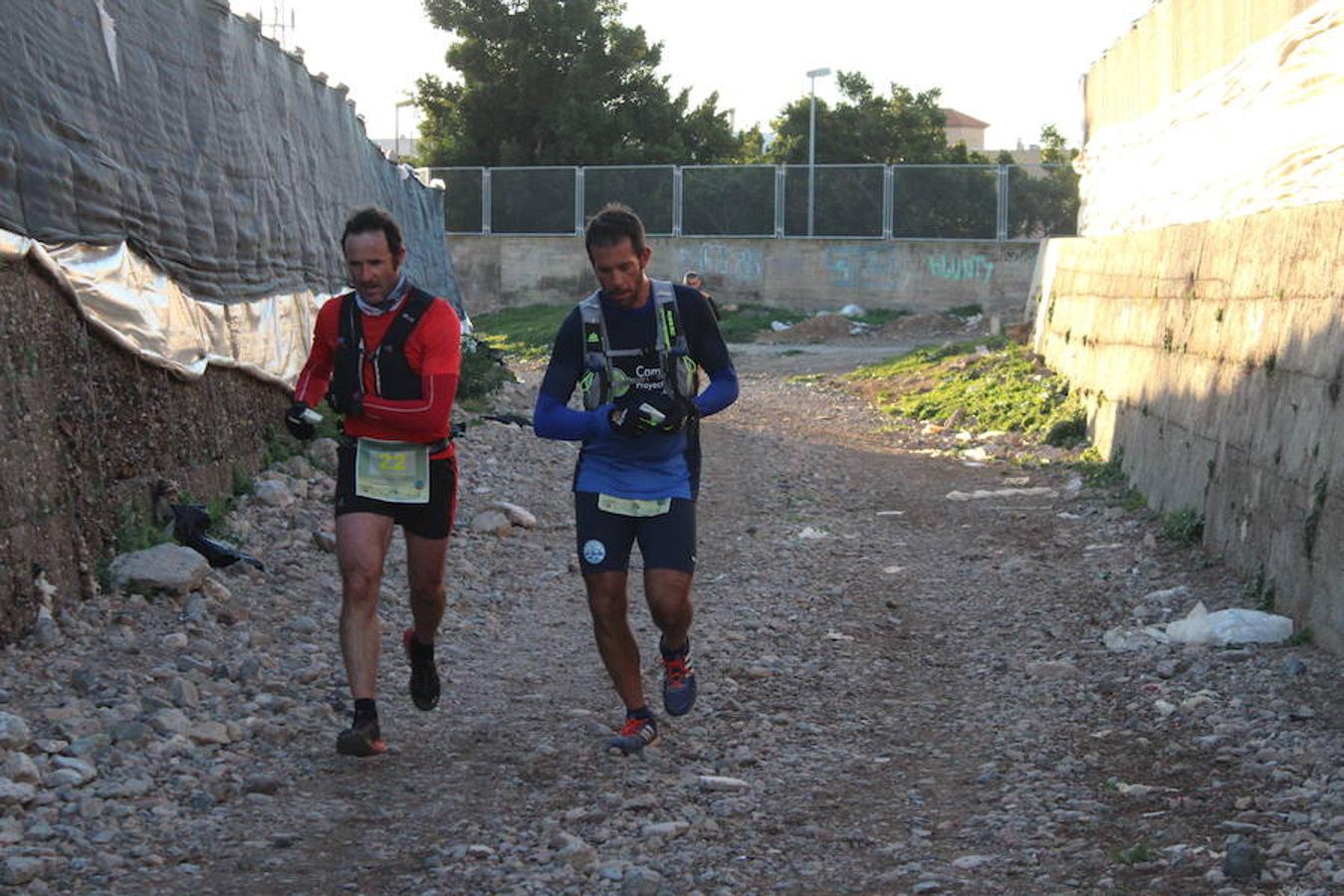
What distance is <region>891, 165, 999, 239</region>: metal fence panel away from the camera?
108 ft

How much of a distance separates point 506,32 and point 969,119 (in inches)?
2872

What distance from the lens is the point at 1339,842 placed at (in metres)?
4.64

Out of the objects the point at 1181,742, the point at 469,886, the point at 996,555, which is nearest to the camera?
the point at 469,886

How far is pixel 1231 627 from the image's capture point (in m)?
7.32

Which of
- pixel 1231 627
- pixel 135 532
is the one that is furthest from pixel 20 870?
pixel 1231 627

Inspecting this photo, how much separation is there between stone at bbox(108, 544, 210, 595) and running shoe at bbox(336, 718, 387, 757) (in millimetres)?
2134

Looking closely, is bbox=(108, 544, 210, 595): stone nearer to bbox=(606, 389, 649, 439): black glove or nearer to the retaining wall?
the retaining wall

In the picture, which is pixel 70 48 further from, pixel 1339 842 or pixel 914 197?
pixel 914 197

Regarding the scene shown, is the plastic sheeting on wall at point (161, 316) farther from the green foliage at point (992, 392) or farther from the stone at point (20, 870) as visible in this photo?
the green foliage at point (992, 392)

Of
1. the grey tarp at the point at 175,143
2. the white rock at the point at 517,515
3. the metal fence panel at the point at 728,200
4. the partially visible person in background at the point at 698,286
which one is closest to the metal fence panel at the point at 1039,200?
the metal fence panel at the point at 728,200

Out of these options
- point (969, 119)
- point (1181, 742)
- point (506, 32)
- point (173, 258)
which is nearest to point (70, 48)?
point (173, 258)

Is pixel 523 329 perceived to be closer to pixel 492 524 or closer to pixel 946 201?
pixel 946 201

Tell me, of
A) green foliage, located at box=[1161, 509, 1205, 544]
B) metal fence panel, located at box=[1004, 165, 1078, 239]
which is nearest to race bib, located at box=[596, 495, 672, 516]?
green foliage, located at box=[1161, 509, 1205, 544]

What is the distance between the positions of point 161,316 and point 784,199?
1071 inches
